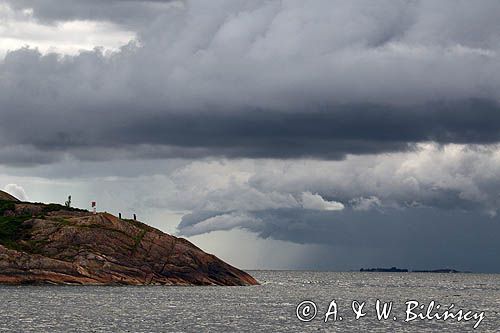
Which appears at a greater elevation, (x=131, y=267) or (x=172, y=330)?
(x=131, y=267)

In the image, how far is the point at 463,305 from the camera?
178875mm

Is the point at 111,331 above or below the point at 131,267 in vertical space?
below

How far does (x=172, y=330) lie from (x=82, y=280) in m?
88.4

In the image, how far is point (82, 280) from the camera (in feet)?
631

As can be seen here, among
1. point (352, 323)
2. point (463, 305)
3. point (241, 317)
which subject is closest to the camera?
point (352, 323)

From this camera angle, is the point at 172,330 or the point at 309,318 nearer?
the point at 172,330

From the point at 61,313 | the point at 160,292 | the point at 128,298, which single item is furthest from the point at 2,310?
the point at 160,292

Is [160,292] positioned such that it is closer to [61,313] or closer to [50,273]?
[50,273]

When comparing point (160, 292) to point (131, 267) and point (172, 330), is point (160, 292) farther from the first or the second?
point (172, 330)

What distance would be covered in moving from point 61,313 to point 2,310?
11.2 meters

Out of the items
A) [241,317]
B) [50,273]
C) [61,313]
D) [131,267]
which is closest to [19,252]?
[50,273]

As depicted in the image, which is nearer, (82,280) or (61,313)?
(61,313)

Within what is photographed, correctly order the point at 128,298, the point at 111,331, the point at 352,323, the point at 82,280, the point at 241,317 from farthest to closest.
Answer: the point at 82,280 → the point at 128,298 → the point at 241,317 → the point at 352,323 → the point at 111,331

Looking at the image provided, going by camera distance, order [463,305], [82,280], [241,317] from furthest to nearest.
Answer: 1. [82,280]
2. [463,305]
3. [241,317]
